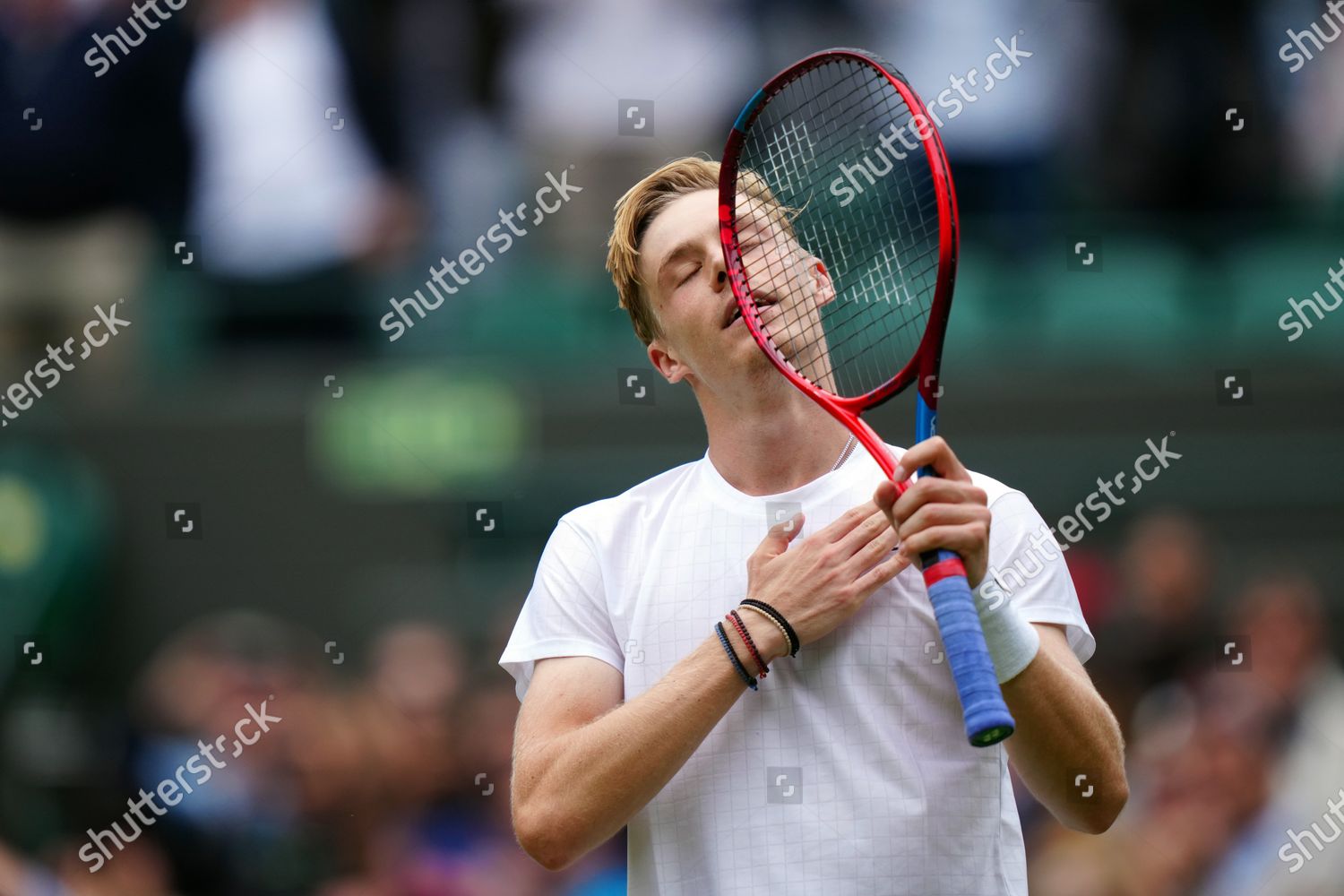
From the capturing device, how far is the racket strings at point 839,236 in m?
2.37

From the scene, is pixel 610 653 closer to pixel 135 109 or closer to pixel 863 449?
pixel 863 449

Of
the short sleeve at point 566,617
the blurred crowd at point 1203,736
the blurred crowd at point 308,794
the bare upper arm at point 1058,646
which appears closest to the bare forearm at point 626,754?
the short sleeve at point 566,617

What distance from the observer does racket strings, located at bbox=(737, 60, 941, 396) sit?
2.37 meters

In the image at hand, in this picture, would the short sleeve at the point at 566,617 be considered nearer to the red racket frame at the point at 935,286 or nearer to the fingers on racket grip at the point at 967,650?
the red racket frame at the point at 935,286

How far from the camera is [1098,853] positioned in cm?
436

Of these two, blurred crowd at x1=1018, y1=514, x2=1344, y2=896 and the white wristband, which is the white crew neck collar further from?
blurred crowd at x1=1018, y1=514, x2=1344, y2=896

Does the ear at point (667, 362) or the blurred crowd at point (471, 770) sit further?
the blurred crowd at point (471, 770)

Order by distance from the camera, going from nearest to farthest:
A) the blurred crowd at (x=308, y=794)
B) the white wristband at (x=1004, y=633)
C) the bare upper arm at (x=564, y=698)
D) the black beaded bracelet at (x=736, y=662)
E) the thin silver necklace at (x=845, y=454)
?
the white wristband at (x=1004, y=633), the black beaded bracelet at (x=736, y=662), the bare upper arm at (x=564, y=698), the thin silver necklace at (x=845, y=454), the blurred crowd at (x=308, y=794)

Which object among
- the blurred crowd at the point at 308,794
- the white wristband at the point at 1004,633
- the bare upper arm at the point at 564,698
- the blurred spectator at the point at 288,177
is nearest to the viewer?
the white wristband at the point at 1004,633

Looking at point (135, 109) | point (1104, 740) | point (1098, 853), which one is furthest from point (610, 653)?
point (135, 109)

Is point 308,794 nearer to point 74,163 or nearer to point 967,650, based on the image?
point 74,163

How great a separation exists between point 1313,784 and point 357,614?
2.86 m

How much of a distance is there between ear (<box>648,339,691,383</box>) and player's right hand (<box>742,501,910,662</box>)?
42 cm

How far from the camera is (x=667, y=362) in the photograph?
8.18ft
